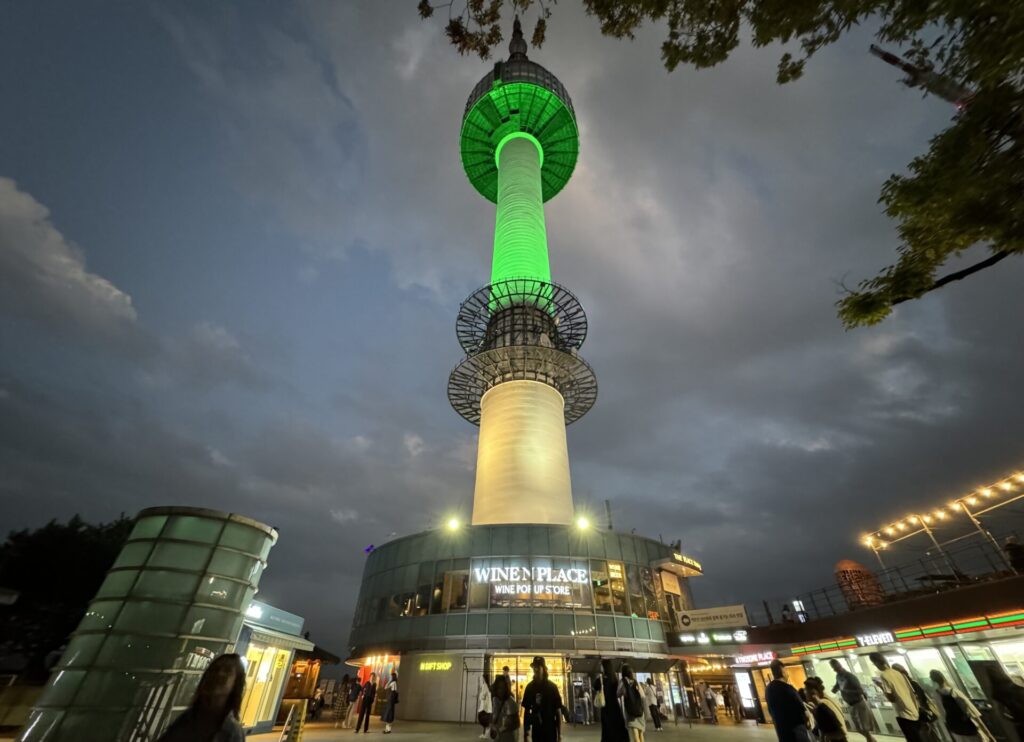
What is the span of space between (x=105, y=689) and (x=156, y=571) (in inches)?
47.7

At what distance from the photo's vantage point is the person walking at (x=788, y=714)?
701 centimetres

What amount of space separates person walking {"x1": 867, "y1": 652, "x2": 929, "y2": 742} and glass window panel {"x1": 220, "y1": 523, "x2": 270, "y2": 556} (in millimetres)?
11103

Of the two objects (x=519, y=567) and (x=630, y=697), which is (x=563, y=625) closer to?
(x=519, y=567)

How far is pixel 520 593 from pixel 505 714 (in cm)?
1736

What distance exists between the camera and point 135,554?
586cm

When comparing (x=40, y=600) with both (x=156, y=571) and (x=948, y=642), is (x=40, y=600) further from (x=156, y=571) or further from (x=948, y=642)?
(x=948, y=642)

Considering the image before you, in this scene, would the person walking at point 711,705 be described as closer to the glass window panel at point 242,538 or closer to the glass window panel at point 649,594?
the glass window panel at point 649,594

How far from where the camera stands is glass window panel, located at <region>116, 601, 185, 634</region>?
536 cm

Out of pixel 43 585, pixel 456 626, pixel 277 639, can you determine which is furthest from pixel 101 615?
pixel 43 585

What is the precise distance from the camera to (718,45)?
26.4ft

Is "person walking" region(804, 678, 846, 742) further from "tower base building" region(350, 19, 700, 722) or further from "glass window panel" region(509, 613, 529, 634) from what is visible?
"glass window panel" region(509, 613, 529, 634)

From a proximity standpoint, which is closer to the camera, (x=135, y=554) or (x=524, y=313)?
(x=135, y=554)

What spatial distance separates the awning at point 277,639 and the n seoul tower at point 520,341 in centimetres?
1340

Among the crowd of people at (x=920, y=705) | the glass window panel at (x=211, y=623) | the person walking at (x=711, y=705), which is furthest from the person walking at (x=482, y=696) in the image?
the glass window panel at (x=211, y=623)
